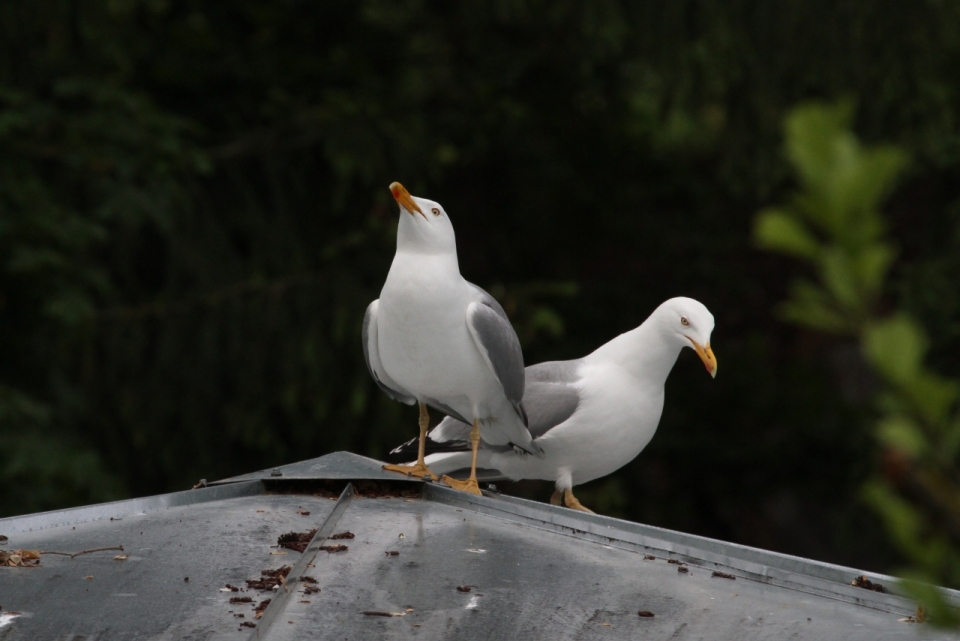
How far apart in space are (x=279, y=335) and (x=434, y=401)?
3.88 meters

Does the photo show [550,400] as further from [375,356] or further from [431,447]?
[375,356]

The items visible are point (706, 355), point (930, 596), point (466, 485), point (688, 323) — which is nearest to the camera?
point (930, 596)

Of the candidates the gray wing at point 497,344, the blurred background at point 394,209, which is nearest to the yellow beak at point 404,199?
the gray wing at point 497,344

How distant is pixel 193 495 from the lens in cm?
287

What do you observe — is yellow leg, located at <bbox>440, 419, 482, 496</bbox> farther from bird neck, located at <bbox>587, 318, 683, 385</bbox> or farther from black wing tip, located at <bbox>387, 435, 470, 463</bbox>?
bird neck, located at <bbox>587, 318, 683, 385</bbox>

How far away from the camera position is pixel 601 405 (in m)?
3.64

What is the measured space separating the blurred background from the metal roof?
3485 millimetres

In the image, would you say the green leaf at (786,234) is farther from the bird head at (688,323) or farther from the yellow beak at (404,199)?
the bird head at (688,323)

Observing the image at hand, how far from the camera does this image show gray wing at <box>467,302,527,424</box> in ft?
10.4

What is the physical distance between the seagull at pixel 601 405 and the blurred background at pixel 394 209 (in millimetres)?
2574

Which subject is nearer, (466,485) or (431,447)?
(466,485)

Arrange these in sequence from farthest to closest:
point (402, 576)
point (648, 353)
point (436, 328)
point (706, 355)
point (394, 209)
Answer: point (394, 209) < point (648, 353) < point (706, 355) < point (436, 328) < point (402, 576)

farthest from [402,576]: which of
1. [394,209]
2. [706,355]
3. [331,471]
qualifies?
[394,209]

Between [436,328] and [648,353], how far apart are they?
0.83 metres
